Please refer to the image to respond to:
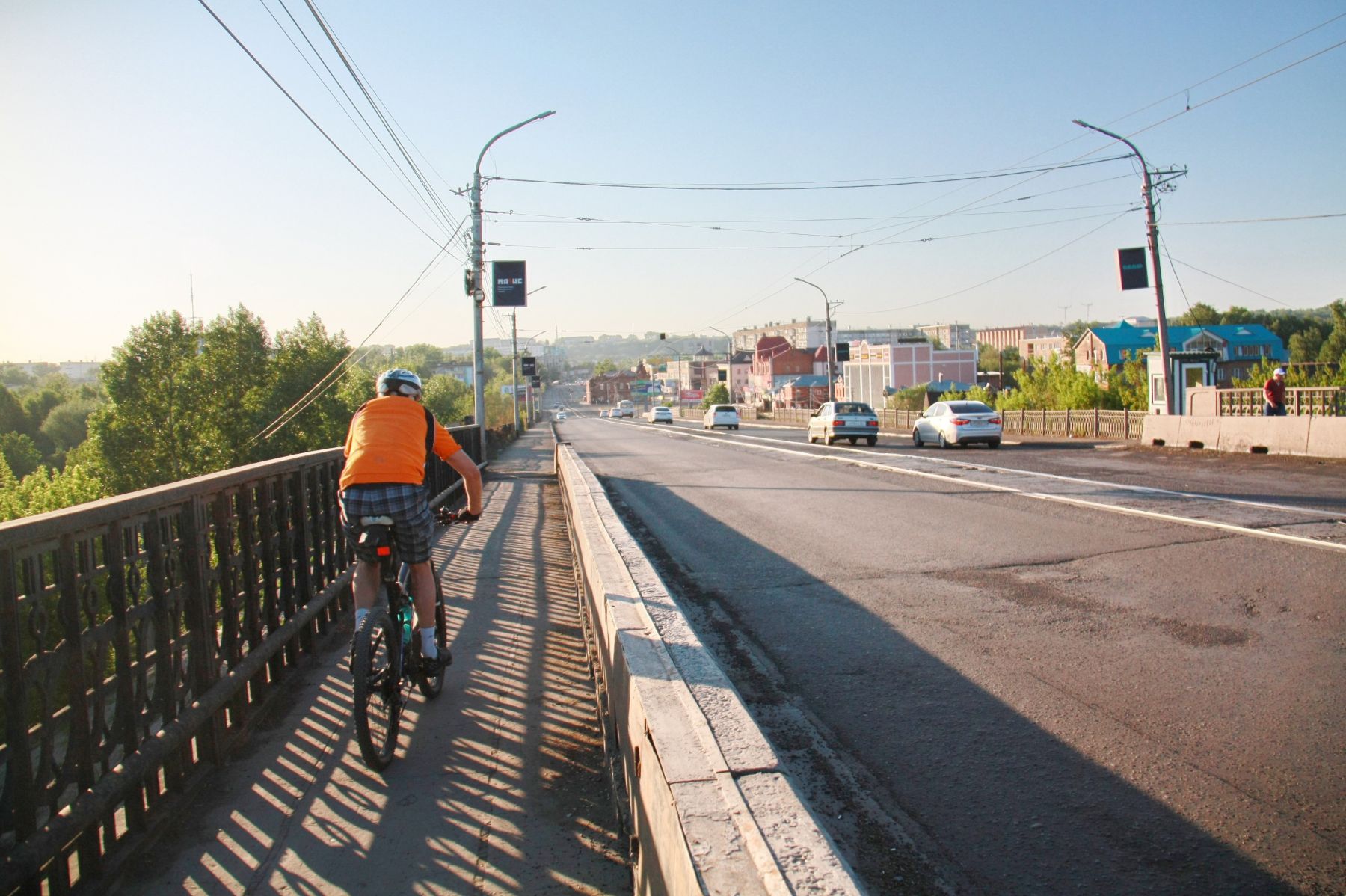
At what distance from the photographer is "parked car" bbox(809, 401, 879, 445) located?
32.9 m

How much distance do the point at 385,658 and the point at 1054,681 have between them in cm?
346

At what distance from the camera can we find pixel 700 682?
470 cm

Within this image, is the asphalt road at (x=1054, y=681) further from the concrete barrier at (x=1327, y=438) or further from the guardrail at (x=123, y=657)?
the concrete barrier at (x=1327, y=438)

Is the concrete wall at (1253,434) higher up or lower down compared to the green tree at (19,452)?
higher up

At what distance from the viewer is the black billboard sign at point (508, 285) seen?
29297 millimetres

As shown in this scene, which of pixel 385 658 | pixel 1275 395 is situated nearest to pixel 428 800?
pixel 385 658

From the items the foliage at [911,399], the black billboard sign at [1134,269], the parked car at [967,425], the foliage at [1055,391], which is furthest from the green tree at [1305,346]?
the parked car at [967,425]

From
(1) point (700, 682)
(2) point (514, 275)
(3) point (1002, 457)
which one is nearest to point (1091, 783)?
(1) point (700, 682)

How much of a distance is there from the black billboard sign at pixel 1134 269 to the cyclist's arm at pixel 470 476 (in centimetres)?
2809

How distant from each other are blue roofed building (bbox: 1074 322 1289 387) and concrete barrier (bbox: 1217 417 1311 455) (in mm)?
53611

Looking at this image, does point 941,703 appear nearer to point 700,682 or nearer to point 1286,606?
point 700,682

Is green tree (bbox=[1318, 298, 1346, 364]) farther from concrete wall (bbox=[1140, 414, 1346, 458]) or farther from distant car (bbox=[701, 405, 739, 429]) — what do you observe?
concrete wall (bbox=[1140, 414, 1346, 458])

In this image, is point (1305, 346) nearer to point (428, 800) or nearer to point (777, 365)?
point (777, 365)

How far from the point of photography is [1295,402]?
73.8 feet
